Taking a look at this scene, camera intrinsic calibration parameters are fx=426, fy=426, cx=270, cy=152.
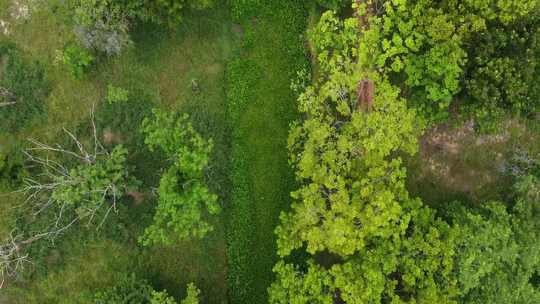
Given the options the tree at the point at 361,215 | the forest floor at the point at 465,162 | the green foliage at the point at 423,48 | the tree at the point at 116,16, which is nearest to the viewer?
the tree at the point at 361,215

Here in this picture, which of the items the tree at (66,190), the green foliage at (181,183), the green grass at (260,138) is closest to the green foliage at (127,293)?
the green foliage at (181,183)

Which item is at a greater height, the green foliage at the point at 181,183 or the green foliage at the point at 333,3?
the green foliage at the point at 333,3

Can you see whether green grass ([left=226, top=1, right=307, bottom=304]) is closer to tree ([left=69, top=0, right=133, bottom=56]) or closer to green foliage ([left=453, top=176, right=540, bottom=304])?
tree ([left=69, top=0, right=133, bottom=56])

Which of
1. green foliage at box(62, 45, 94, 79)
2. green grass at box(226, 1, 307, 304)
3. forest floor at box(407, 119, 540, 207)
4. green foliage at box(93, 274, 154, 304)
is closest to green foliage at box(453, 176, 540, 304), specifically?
forest floor at box(407, 119, 540, 207)

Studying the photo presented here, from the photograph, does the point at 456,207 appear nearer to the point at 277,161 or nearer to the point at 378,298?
the point at 378,298

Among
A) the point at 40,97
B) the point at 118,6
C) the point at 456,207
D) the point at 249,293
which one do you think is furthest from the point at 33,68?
the point at 456,207

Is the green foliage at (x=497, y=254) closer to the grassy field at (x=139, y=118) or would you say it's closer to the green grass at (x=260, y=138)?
the green grass at (x=260, y=138)

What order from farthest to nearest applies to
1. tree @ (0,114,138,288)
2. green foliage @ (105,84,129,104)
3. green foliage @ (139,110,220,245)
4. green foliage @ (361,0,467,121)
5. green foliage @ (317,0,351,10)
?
green foliage @ (105,84,129,104), green foliage @ (317,0,351,10), tree @ (0,114,138,288), green foliage @ (139,110,220,245), green foliage @ (361,0,467,121)
